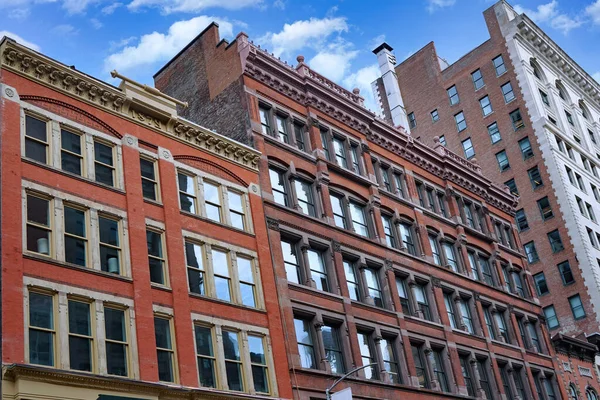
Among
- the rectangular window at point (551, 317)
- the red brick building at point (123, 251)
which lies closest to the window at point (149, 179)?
the red brick building at point (123, 251)

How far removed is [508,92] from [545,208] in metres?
12.9

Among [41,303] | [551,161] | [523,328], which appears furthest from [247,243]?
[551,161]

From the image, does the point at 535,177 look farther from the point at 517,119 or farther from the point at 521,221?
the point at 517,119

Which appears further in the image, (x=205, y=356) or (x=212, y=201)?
(x=212, y=201)

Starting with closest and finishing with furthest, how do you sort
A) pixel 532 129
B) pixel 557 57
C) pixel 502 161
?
1. pixel 532 129
2. pixel 502 161
3. pixel 557 57

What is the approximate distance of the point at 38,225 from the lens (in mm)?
27172

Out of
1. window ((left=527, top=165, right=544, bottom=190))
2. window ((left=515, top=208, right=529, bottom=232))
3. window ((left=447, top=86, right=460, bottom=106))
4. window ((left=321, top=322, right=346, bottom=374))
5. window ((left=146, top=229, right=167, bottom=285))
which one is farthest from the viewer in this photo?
window ((left=447, top=86, right=460, bottom=106))

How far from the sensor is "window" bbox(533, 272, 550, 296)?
67825 millimetres

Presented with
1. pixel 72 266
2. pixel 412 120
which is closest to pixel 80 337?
pixel 72 266

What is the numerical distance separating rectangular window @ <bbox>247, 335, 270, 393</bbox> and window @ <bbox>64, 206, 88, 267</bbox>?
26.8 feet

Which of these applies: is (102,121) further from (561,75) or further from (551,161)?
(561,75)

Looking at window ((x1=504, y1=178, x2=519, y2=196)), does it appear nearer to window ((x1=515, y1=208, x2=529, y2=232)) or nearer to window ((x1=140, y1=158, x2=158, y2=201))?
window ((x1=515, y1=208, x2=529, y2=232))

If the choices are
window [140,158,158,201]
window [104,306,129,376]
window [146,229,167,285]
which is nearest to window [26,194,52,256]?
window [104,306,129,376]

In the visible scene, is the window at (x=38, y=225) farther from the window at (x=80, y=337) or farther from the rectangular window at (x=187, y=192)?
the rectangular window at (x=187, y=192)
